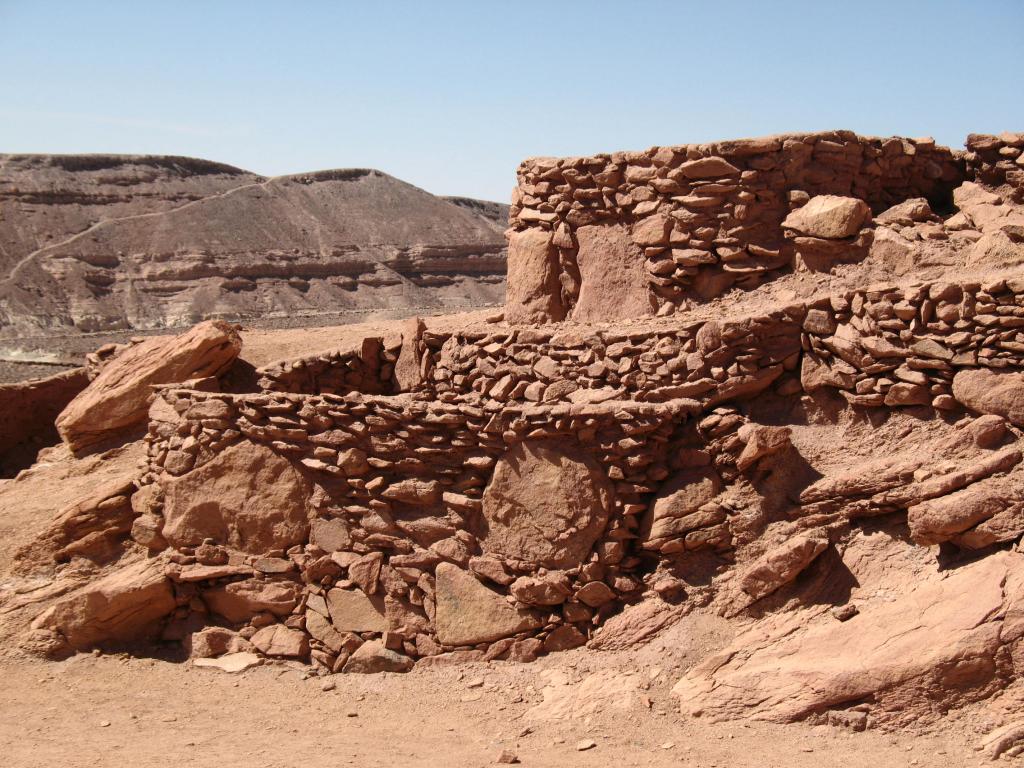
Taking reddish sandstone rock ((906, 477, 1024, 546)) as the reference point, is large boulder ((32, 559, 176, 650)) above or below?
below

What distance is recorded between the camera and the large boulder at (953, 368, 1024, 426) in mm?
6453

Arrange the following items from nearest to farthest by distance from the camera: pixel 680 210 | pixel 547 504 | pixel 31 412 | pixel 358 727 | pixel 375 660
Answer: pixel 358 727 < pixel 547 504 < pixel 375 660 < pixel 680 210 < pixel 31 412

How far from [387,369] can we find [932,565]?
17.3 feet

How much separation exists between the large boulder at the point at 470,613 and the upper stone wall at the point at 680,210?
2991 mm

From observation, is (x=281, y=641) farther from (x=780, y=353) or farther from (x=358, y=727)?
(x=780, y=353)

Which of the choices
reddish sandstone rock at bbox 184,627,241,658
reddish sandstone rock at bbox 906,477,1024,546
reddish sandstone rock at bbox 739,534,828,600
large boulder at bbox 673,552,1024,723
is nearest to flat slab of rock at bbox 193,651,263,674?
reddish sandstone rock at bbox 184,627,241,658

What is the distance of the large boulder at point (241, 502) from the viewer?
816 centimetres

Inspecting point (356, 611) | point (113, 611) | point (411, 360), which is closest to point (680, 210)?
point (411, 360)

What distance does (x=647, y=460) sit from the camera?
732 cm

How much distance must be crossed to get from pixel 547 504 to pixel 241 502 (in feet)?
8.43

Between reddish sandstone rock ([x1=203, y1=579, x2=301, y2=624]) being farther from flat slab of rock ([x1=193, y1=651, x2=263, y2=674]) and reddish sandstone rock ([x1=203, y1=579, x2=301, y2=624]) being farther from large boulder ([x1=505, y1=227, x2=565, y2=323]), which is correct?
large boulder ([x1=505, y1=227, x2=565, y2=323])

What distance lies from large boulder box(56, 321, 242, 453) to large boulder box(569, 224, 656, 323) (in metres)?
3.79

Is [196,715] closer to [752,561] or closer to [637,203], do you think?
[752,561]

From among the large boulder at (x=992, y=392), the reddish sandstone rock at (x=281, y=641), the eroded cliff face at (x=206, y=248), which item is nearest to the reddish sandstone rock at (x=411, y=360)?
the reddish sandstone rock at (x=281, y=641)
